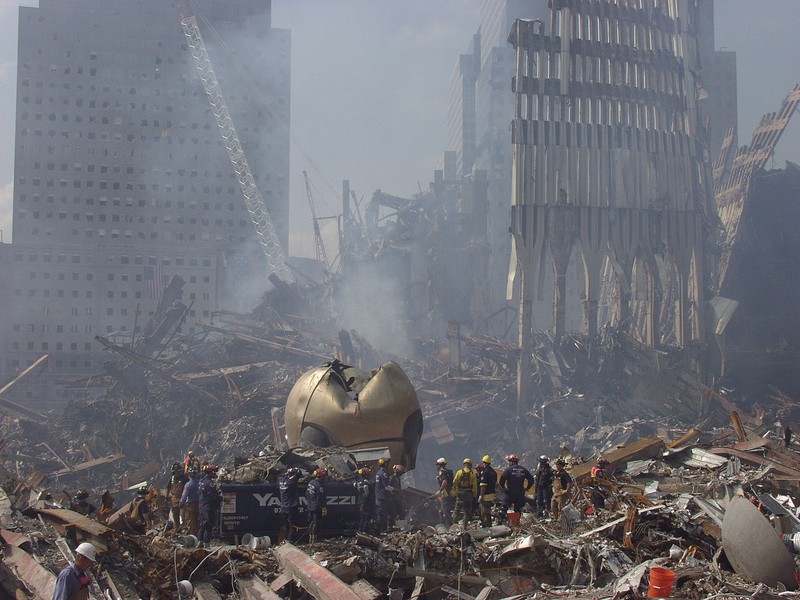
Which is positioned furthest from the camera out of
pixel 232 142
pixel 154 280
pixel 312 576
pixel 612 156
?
pixel 232 142

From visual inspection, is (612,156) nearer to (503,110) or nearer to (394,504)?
(394,504)

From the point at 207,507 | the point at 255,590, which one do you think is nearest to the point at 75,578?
the point at 255,590

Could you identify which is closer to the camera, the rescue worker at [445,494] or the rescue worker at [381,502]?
the rescue worker at [381,502]

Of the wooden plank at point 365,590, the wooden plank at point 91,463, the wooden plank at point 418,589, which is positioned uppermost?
the wooden plank at point 365,590

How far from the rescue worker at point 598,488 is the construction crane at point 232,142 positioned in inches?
3734

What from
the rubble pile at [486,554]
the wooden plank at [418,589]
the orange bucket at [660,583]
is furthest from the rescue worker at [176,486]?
the orange bucket at [660,583]

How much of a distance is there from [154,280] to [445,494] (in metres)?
89.1

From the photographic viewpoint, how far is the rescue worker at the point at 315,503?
1323 cm

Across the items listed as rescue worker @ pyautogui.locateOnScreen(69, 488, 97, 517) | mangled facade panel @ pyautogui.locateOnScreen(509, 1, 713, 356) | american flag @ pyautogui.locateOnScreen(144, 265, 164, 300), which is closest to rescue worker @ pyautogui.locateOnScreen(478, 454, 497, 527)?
rescue worker @ pyautogui.locateOnScreen(69, 488, 97, 517)

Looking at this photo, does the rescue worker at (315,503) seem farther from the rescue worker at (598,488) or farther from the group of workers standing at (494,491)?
the rescue worker at (598,488)

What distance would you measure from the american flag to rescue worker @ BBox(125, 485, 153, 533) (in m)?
82.5

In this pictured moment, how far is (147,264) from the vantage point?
103m

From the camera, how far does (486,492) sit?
49.3ft

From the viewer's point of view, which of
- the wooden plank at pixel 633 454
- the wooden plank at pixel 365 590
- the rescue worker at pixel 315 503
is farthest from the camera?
the wooden plank at pixel 633 454
